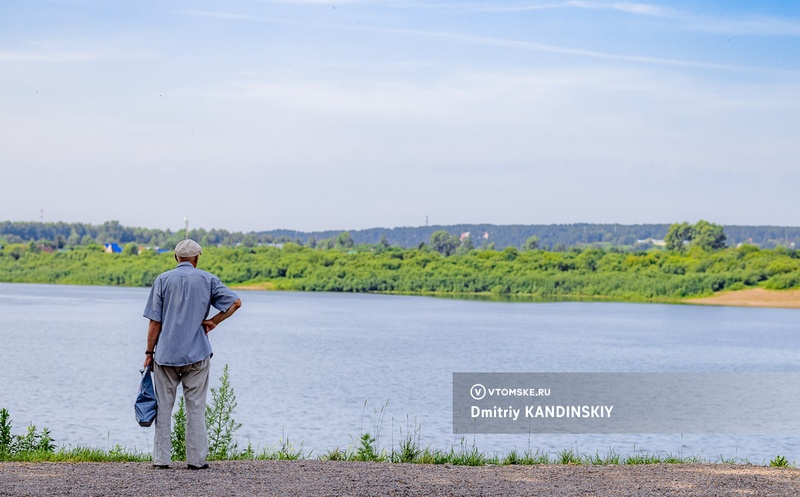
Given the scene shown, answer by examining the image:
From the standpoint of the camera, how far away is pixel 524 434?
684 inches

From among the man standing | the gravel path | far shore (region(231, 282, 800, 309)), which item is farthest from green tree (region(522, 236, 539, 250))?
the man standing

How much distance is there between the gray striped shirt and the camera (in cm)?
740

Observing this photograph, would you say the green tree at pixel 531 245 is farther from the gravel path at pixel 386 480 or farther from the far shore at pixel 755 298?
the gravel path at pixel 386 480

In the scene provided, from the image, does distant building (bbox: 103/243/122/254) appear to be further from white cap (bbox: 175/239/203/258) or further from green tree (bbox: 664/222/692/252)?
white cap (bbox: 175/239/203/258)

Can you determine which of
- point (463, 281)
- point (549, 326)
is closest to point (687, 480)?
point (549, 326)

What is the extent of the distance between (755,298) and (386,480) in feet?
291

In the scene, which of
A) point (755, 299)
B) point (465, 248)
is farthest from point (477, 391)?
point (465, 248)

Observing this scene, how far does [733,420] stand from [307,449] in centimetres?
1005

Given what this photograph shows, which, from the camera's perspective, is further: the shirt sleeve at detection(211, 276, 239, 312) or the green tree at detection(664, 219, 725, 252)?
the green tree at detection(664, 219, 725, 252)

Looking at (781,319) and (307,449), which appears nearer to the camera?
(307,449)

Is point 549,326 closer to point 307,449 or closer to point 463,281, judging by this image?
point 307,449

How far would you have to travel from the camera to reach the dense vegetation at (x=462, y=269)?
95.2 meters

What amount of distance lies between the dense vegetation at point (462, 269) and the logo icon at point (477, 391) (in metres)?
70.6

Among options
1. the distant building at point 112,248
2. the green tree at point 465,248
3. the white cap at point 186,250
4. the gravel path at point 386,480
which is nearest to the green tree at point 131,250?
the distant building at point 112,248
